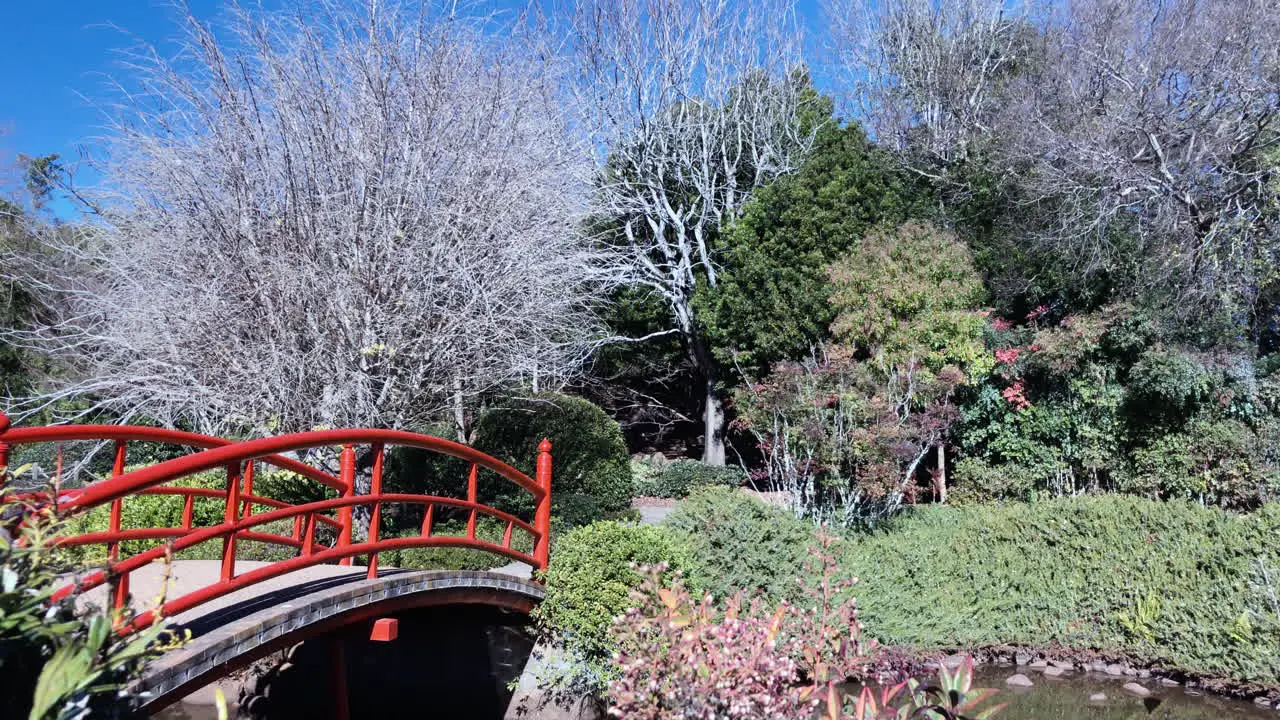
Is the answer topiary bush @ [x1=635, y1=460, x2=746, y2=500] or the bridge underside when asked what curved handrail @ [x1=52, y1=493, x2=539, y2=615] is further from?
topiary bush @ [x1=635, y1=460, x2=746, y2=500]

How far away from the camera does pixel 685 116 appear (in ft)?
52.5

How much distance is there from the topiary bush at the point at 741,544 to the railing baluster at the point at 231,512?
12.4 feet

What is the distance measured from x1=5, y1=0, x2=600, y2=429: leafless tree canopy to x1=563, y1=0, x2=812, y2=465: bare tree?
732cm

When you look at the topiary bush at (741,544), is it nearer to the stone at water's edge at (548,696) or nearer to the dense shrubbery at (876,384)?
the stone at water's edge at (548,696)

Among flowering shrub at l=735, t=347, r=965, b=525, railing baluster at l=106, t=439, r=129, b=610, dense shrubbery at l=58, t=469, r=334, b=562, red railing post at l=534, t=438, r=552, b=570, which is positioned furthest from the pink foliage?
railing baluster at l=106, t=439, r=129, b=610

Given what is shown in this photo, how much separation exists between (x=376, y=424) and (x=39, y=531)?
18.5 feet

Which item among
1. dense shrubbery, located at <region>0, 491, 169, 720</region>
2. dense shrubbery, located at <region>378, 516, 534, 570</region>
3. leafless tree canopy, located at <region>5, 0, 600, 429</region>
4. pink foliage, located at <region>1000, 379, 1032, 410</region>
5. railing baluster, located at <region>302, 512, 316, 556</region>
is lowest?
dense shrubbery, located at <region>378, 516, 534, 570</region>

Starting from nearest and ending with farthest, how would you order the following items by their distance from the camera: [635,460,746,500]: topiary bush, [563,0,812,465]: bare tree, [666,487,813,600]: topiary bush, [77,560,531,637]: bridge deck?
1. [77,560,531,637]: bridge deck
2. [666,487,813,600]: topiary bush
3. [635,460,746,500]: topiary bush
4. [563,0,812,465]: bare tree

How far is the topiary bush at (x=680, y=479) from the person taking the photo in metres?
15.2

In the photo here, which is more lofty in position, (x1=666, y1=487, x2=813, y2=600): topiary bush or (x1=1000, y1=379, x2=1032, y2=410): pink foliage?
(x1=1000, y1=379, x2=1032, y2=410): pink foliage

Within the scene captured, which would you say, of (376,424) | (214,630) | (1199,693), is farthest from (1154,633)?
(214,630)

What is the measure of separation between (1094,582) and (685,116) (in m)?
10.6

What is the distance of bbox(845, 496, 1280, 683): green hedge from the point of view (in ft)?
25.7

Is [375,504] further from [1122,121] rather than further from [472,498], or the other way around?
[1122,121]
